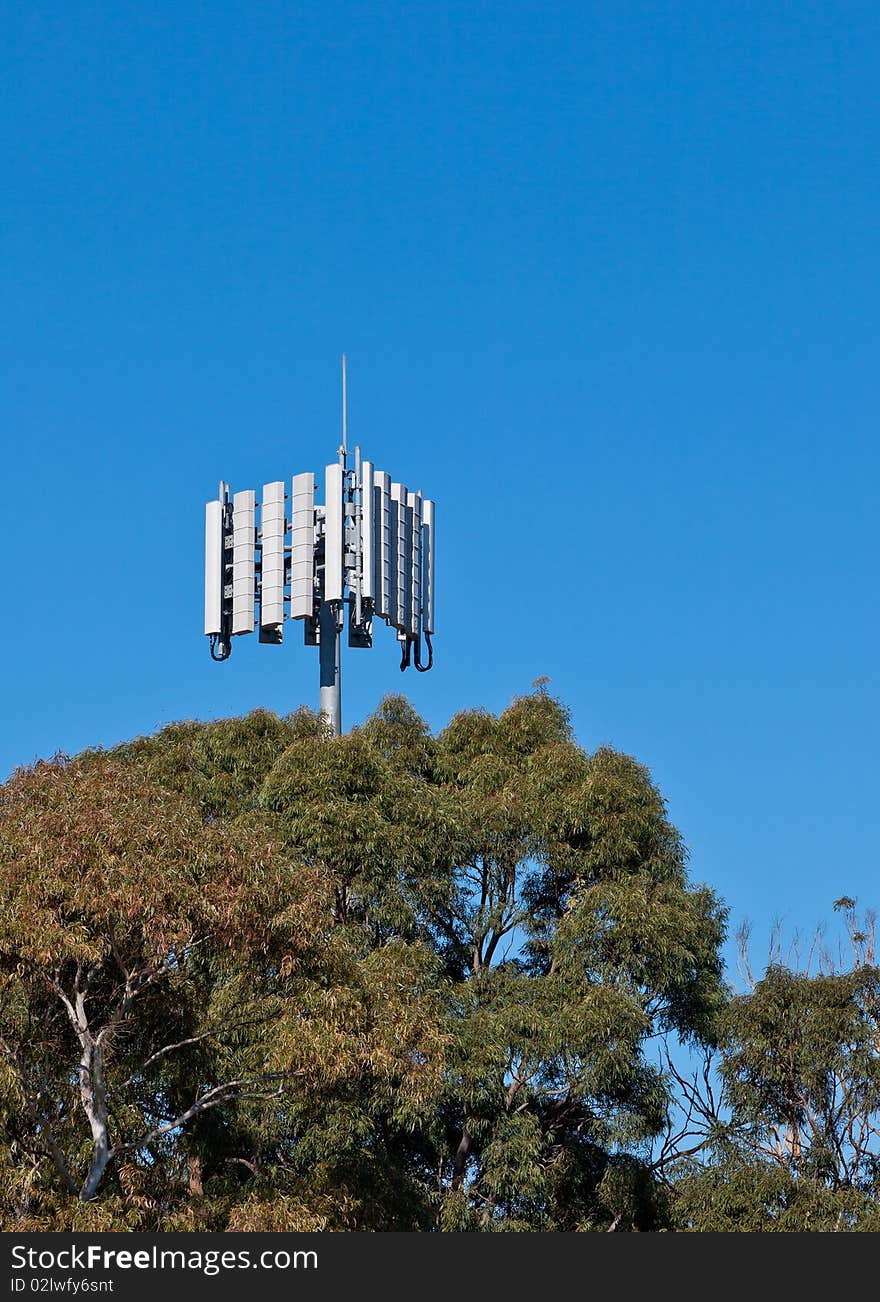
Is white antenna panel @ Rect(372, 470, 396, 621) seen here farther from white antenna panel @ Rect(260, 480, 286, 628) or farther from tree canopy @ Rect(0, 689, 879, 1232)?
tree canopy @ Rect(0, 689, 879, 1232)

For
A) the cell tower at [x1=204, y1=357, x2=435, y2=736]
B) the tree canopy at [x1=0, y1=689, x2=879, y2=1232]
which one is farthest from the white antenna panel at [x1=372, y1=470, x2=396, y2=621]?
the tree canopy at [x1=0, y1=689, x2=879, y2=1232]

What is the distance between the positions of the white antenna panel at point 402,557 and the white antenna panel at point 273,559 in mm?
1763

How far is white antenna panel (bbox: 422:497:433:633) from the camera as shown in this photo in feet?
109

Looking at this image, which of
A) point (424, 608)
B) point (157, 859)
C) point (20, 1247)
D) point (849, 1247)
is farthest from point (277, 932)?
point (424, 608)

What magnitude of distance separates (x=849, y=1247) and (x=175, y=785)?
39.9ft

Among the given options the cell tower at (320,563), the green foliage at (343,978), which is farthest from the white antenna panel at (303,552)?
the green foliage at (343,978)

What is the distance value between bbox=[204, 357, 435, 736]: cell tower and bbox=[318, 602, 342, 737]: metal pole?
0.05 feet

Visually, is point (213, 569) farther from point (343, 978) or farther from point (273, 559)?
point (343, 978)

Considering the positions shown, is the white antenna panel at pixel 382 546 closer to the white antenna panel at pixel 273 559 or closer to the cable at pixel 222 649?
the white antenna panel at pixel 273 559

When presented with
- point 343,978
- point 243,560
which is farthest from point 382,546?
point 343,978

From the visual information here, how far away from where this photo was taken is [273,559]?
3155 cm

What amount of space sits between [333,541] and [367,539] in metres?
0.52

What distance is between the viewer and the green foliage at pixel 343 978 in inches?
704

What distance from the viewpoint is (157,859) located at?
17.7 meters
